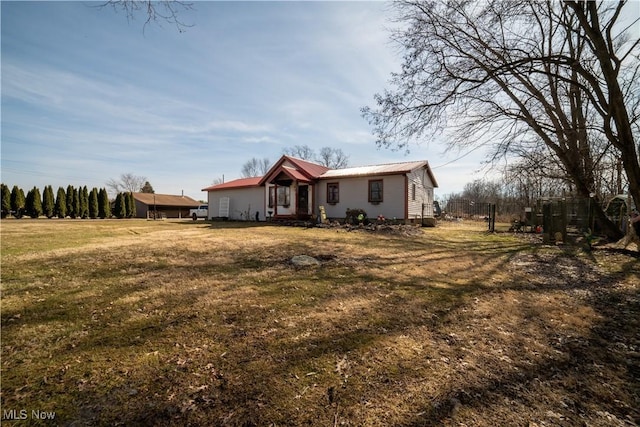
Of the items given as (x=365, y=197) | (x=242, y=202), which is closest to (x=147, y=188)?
(x=242, y=202)

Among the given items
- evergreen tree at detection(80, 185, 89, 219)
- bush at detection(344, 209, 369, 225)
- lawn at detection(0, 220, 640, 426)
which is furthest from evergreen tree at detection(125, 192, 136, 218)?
lawn at detection(0, 220, 640, 426)

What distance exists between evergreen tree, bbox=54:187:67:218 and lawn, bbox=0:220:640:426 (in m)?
37.1

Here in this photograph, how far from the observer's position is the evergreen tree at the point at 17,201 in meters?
31.2

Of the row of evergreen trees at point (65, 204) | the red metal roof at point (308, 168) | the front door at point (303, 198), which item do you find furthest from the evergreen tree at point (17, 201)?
the front door at point (303, 198)

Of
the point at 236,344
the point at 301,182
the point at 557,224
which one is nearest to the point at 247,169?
the point at 301,182

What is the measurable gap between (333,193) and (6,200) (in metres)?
37.0

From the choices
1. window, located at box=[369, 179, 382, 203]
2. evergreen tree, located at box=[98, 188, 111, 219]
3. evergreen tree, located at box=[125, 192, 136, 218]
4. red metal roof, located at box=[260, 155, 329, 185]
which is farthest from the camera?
evergreen tree, located at box=[125, 192, 136, 218]

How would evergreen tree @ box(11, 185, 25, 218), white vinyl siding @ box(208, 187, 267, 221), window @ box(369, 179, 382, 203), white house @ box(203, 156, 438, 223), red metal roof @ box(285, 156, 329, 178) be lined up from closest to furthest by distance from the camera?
white house @ box(203, 156, 438, 223) → window @ box(369, 179, 382, 203) → red metal roof @ box(285, 156, 329, 178) → white vinyl siding @ box(208, 187, 267, 221) → evergreen tree @ box(11, 185, 25, 218)

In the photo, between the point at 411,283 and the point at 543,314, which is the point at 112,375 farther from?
the point at 543,314

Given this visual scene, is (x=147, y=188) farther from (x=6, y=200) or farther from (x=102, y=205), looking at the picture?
(x=6, y=200)

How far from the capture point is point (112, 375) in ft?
8.32

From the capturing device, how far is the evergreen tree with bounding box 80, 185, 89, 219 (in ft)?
116

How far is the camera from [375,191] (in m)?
18.2

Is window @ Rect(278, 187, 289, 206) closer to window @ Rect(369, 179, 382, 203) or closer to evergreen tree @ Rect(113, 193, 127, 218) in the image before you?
window @ Rect(369, 179, 382, 203)
